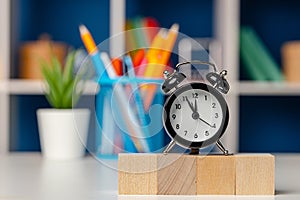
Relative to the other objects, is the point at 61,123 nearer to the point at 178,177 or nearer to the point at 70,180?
the point at 70,180

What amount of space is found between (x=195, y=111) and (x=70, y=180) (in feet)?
0.90

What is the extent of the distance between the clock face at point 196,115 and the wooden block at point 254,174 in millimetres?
57

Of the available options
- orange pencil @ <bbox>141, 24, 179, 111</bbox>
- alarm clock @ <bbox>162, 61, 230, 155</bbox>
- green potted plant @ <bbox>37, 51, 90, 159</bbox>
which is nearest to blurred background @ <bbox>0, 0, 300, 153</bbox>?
green potted plant @ <bbox>37, 51, 90, 159</bbox>

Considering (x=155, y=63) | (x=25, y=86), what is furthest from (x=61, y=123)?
Answer: (x=155, y=63)

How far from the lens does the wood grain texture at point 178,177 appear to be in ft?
2.78

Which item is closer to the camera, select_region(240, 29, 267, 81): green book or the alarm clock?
the alarm clock

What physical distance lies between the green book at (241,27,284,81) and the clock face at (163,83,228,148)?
0.83 metres

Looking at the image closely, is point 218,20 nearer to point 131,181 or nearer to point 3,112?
point 3,112

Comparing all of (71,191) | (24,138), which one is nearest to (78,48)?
(24,138)

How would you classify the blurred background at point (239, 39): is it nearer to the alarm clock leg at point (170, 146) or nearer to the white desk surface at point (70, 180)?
the white desk surface at point (70, 180)

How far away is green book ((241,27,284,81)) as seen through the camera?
1675mm

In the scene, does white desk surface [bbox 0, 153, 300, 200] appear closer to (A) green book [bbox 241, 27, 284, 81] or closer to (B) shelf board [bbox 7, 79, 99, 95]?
(B) shelf board [bbox 7, 79, 99, 95]

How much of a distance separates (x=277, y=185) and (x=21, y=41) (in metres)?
1.03

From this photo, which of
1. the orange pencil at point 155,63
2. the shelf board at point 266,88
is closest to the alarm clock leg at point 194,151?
the orange pencil at point 155,63
